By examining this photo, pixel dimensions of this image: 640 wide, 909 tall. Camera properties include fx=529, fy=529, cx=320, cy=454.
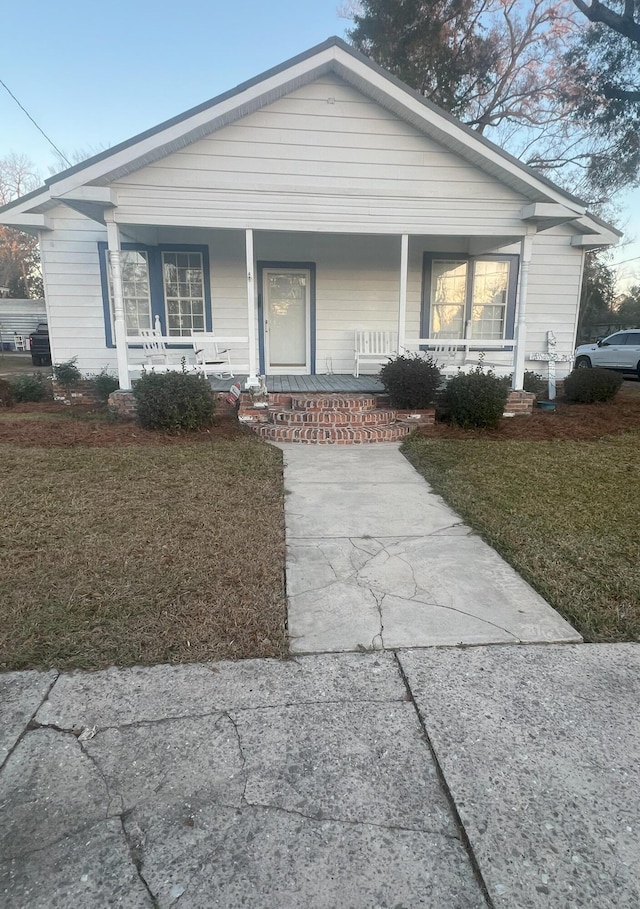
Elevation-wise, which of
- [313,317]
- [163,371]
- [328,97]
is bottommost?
[163,371]

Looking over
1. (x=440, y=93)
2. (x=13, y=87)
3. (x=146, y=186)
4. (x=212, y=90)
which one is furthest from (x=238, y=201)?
(x=212, y=90)

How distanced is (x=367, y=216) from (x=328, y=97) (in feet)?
5.50

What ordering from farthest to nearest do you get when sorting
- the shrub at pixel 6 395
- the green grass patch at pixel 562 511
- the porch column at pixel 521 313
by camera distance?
1. the shrub at pixel 6 395
2. the porch column at pixel 521 313
3. the green grass patch at pixel 562 511

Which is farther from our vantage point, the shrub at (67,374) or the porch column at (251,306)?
the shrub at (67,374)

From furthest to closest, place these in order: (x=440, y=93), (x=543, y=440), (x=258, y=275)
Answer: (x=440, y=93), (x=258, y=275), (x=543, y=440)

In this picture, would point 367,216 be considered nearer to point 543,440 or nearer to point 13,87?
point 543,440

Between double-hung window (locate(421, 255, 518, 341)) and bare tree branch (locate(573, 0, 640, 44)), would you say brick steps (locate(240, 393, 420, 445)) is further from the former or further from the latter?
bare tree branch (locate(573, 0, 640, 44))

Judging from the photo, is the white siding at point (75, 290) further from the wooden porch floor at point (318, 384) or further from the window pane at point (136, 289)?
the wooden porch floor at point (318, 384)

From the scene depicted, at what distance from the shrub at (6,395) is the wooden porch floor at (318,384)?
3726 millimetres

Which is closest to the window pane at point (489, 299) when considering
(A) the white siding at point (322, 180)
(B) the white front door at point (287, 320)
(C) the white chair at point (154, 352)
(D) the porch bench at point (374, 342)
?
(D) the porch bench at point (374, 342)

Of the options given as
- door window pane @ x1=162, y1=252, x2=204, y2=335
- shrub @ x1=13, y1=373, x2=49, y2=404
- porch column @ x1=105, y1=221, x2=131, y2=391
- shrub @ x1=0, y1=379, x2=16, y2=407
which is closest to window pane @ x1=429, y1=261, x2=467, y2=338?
door window pane @ x1=162, y1=252, x2=204, y2=335

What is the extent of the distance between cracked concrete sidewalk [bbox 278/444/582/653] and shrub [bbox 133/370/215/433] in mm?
2554

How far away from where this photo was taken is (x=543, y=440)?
7.07m

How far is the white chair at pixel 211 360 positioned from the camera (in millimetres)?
8055
